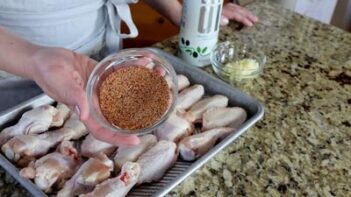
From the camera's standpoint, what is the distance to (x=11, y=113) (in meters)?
0.65

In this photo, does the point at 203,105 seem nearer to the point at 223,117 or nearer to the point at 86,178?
the point at 223,117

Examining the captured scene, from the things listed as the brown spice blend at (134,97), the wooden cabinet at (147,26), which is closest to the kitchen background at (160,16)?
the wooden cabinet at (147,26)

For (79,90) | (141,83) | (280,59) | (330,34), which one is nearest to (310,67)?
(280,59)

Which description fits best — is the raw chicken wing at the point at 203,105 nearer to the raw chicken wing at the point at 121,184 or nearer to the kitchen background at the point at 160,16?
the raw chicken wing at the point at 121,184

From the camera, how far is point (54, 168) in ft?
1.84

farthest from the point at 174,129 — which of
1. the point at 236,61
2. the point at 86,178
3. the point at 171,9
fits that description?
the point at 171,9

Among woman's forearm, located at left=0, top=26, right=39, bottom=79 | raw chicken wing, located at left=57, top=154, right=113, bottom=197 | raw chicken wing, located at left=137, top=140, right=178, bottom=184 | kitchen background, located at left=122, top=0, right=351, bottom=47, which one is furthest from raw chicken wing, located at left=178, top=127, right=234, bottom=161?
kitchen background, located at left=122, top=0, right=351, bottom=47

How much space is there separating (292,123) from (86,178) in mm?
371

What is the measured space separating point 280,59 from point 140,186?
466 millimetres

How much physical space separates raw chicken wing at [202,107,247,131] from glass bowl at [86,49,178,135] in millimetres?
72

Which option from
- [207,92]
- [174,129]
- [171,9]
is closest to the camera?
[174,129]

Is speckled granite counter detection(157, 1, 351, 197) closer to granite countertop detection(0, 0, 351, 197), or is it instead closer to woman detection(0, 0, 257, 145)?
granite countertop detection(0, 0, 351, 197)

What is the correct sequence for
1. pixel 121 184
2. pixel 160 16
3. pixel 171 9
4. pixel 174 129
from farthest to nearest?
1. pixel 160 16
2. pixel 171 9
3. pixel 174 129
4. pixel 121 184

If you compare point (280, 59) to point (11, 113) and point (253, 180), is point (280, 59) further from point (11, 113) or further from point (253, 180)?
point (11, 113)
